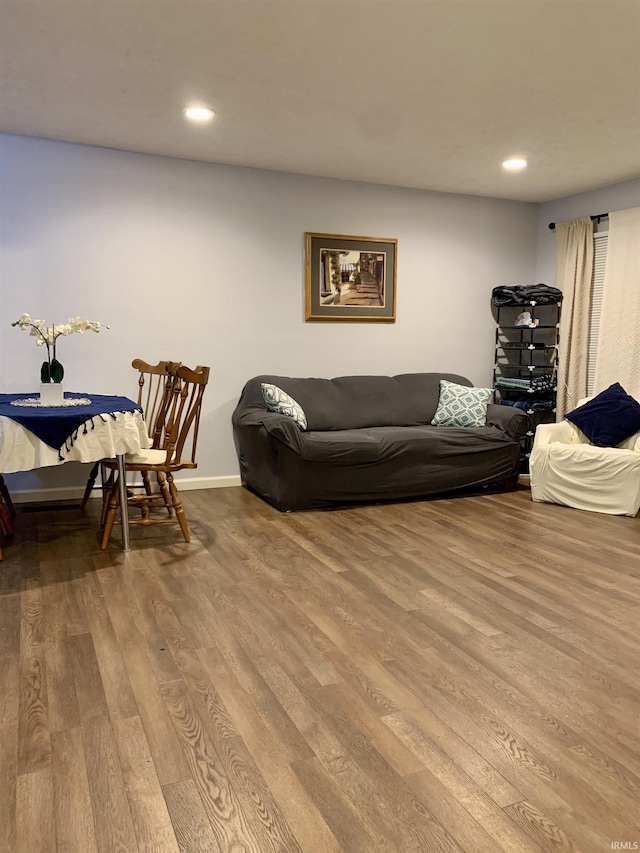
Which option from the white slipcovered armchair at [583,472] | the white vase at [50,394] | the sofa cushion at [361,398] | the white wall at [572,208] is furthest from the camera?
the white wall at [572,208]

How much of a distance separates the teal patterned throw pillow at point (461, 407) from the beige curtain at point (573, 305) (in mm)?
920

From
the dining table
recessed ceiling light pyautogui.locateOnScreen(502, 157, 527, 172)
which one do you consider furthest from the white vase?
recessed ceiling light pyautogui.locateOnScreen(502, 157, 527, 172)

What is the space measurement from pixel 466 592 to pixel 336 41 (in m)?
2.56

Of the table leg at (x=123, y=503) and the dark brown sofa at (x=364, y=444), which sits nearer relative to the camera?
the table leg at (x=123, y=503)

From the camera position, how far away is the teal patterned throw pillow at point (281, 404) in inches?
183

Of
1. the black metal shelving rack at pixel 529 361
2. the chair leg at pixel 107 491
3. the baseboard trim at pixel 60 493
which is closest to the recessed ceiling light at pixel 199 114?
the chair leg at pixel 107 491

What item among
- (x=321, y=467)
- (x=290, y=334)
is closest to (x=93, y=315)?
(x=290, y=334)

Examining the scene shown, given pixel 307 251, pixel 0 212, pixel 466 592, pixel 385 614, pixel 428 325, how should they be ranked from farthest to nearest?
pixel 428 325, pixel 307 251, pixel 0 212, pixel 466 592, pixel 385 614

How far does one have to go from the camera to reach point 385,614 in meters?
2.74

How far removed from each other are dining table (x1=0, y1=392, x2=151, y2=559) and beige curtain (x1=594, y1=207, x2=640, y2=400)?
394 centimetres

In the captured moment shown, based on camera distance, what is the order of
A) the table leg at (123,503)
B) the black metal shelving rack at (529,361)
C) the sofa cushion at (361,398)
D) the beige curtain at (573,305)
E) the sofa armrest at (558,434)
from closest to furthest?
the table leg at (123,503) → the sofa armrest at (558,434) → the sofa cushion at (361,398) → the beige curtain at (573,305) → the black metal shelving rack at (529,361)

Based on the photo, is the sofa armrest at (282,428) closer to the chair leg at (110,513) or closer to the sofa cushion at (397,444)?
the sofa cushion at (397,444)

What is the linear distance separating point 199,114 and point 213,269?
4.42ft

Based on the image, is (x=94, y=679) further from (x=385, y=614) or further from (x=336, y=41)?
(x=336, y=41)
